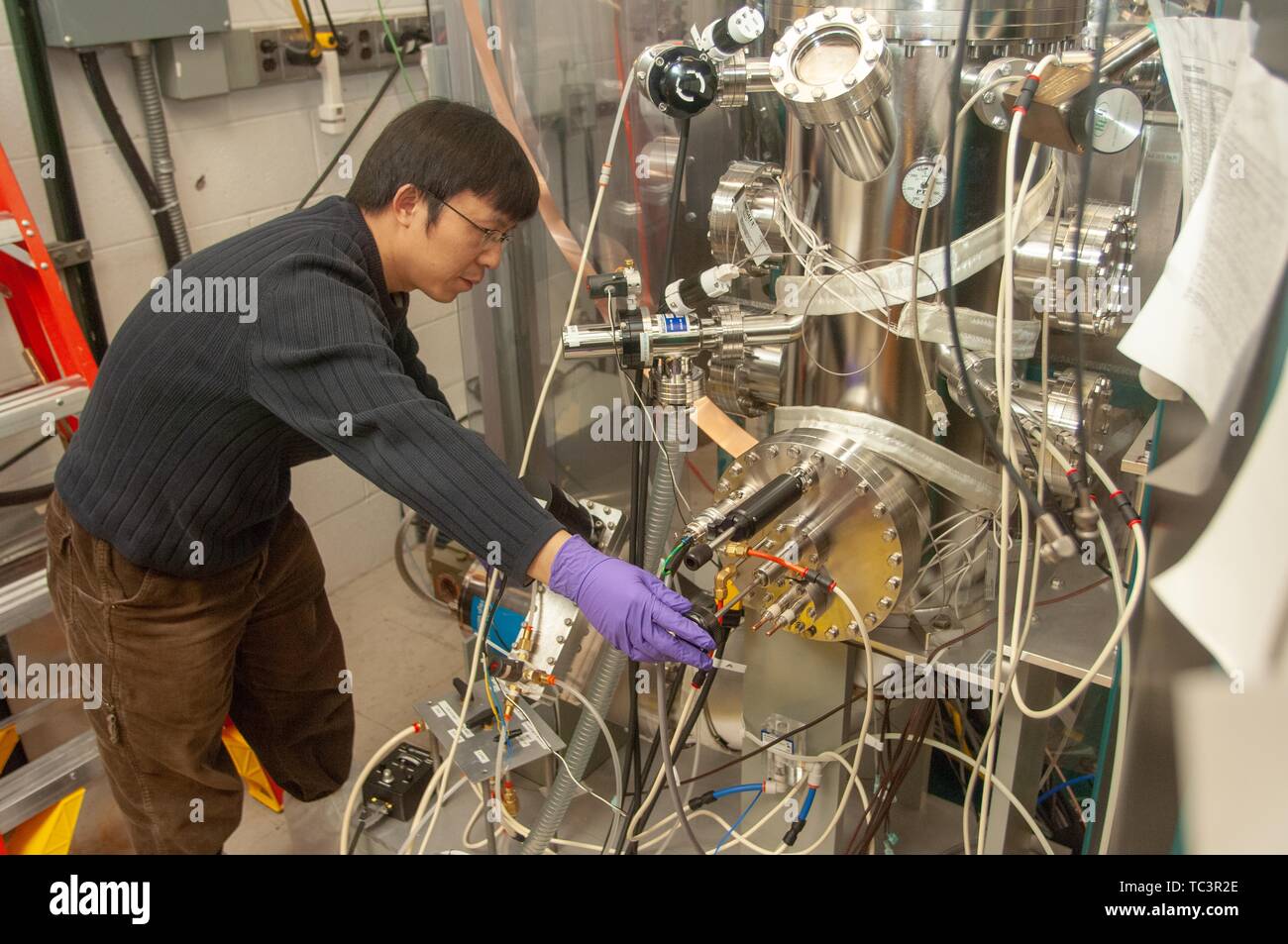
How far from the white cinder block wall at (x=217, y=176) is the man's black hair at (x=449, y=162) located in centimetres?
37

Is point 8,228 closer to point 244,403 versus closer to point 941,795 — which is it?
point 244,403

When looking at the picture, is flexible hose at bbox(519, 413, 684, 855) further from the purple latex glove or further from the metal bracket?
the metal bracket

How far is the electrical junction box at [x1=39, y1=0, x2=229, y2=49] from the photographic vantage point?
185 cm

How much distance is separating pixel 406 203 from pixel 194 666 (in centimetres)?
77

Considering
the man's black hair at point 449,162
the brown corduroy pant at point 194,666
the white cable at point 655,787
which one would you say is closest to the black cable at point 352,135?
the brown corduroy pant at point 194,666

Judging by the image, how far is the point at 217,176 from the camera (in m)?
2.28

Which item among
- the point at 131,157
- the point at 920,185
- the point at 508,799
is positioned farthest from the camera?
the point at 131,157

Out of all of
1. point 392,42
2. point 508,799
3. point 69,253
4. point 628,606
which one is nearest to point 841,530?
point 628,606

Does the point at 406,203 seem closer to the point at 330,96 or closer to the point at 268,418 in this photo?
the point at 268,418

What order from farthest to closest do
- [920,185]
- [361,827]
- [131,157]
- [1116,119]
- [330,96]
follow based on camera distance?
[330,96], [131,157], [361,827], [920,185], [1116,119]

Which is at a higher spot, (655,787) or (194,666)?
(194,666)

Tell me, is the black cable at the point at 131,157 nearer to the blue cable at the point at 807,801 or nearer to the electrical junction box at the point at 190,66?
the electrical junction box at the point at 190,66

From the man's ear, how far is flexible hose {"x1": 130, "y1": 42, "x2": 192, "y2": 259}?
103cm

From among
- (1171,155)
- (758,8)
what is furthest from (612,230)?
(1171,155)
